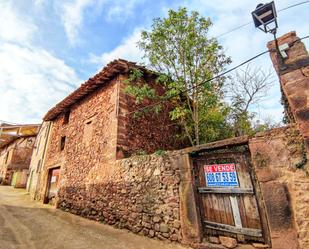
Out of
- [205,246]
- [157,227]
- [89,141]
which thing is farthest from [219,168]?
[89,141]

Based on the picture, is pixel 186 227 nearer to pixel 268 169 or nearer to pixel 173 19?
pixel 268 169

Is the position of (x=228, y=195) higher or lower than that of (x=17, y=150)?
lower

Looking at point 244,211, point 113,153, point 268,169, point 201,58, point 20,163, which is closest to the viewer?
point 268,169

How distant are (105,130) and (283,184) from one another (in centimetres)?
538

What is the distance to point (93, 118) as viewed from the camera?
7.48m

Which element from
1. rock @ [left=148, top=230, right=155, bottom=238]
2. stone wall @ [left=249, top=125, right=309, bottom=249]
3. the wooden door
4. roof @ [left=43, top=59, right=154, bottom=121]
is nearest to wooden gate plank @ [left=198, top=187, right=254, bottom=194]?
stone wall @ [left=249, top=125, right=309, bottom=249]

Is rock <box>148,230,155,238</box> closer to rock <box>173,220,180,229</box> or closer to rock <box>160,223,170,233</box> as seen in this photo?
rock <box>160,223,170,233</box>

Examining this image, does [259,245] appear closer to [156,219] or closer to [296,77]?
[156,219]

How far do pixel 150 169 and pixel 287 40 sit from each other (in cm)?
392

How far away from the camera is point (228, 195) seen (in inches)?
137

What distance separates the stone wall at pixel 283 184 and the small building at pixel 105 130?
3798 millimetres

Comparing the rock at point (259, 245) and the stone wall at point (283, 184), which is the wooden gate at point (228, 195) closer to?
the rock at point (259, 245)

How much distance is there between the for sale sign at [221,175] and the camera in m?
3.50

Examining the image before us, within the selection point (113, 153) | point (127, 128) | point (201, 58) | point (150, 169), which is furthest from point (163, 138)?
point (201, 58)
